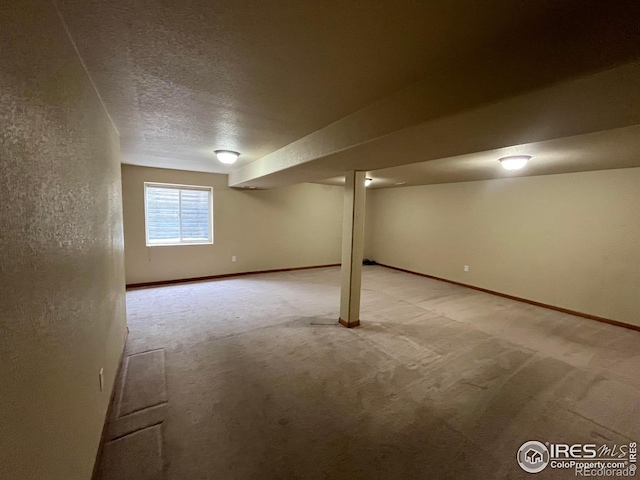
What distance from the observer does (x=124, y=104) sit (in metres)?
2.07

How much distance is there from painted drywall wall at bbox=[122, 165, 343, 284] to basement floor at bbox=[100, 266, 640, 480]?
4.45ft

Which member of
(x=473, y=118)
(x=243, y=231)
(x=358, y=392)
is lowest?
(x=358, y=392)

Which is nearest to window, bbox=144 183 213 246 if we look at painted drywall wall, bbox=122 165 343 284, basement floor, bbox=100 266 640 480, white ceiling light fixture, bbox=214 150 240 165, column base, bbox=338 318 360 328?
painted drywall wall, bbox=122 165 343 284

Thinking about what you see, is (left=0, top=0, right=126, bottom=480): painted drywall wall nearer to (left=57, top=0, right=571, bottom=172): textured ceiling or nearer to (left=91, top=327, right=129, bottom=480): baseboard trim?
(left=91, top=327, right=129, bottom=480): baseboard trim

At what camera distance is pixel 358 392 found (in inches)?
90.7

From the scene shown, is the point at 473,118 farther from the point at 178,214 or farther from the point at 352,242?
the point at 178,214

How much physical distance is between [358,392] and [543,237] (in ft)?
14.3

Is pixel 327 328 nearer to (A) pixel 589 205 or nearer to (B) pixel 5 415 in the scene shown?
(B) pixel 5 415

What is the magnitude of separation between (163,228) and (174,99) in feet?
13.4

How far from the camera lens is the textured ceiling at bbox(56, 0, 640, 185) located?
106 cm

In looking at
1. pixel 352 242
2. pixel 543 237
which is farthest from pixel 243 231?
pixel 543 237

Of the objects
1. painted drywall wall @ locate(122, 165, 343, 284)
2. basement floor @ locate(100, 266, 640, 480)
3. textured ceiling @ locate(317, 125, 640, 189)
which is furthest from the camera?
painted drywall wall @ locate(122, 165, 343, 284)

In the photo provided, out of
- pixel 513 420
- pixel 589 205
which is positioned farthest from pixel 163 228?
pixel 589 205

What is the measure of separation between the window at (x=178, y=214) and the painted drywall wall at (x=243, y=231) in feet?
0.50
